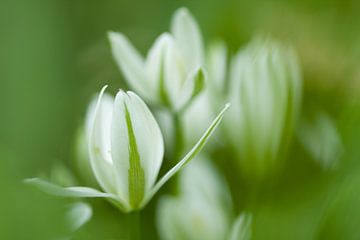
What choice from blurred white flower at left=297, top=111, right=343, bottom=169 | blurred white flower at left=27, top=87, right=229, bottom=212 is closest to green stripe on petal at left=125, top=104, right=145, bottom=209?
blurred white flower at left=27, top=87, right=229, bottom=212

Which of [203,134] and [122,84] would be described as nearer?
[203,134]

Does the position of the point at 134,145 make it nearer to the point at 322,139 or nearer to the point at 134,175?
the point at 134,175

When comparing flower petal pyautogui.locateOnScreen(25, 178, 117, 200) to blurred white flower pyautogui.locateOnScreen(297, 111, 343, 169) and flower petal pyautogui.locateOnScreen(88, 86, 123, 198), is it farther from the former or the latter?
blurred white flower pyautogui.locateOnScreen(297, 111, 343, 169)

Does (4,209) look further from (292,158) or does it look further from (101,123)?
(292,158)

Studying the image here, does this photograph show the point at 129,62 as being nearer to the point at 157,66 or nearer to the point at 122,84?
the point at 157,66

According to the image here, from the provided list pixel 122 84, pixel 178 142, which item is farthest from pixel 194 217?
pixel 122 84

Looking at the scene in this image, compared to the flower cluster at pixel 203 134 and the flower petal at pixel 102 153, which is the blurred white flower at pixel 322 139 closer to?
the flower cluster at pixel 203 134

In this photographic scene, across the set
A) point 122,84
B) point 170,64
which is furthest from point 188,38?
point 122,84
